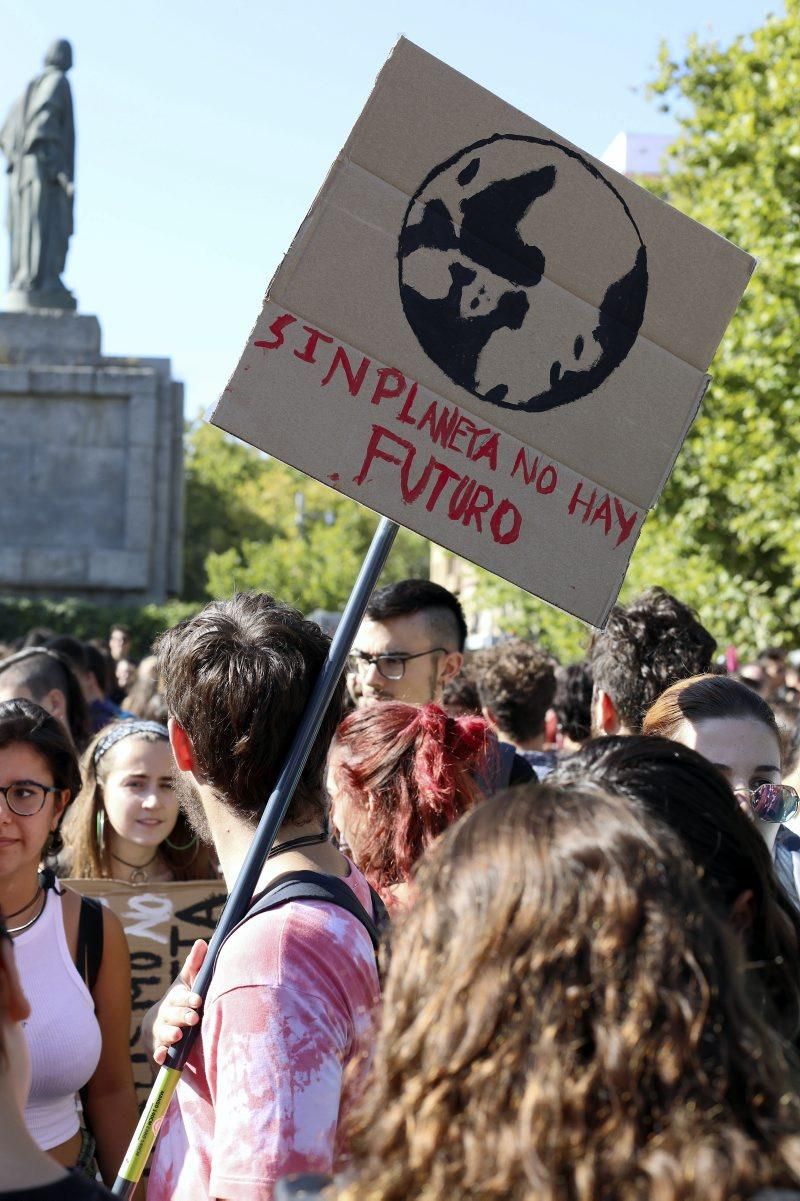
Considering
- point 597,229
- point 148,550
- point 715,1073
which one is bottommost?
point 715,1073

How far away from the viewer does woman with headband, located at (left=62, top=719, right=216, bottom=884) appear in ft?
13.6

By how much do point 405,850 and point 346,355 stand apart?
997 millimetres

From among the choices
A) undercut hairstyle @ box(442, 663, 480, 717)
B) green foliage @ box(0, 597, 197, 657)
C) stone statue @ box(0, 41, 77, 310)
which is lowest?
undercut hairstyle @ box(442, 663, 480, 717)

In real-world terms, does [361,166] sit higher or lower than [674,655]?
higher

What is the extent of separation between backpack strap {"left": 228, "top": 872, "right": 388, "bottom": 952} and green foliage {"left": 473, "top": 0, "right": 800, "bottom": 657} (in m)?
11.2

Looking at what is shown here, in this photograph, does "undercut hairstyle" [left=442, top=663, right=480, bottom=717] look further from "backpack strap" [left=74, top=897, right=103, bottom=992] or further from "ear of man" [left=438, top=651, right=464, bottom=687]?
"backpack strap" [left=74, top=897, right=103, bottom=992]

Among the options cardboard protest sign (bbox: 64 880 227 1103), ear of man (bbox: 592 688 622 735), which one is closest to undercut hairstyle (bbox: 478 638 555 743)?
ear of man (bbox: 592 688 622 735)

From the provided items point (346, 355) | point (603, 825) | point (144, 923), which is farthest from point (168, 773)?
point (603, 825)

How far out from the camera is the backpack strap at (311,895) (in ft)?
6.41

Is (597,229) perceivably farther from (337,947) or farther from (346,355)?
(337,947)

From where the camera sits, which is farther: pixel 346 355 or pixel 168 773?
pixel 168 773

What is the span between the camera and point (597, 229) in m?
2.46

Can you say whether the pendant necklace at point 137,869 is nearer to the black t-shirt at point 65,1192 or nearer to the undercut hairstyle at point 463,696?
the undercut hairstyle at point 463,696

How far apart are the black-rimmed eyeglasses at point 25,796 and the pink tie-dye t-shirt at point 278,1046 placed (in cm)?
136
